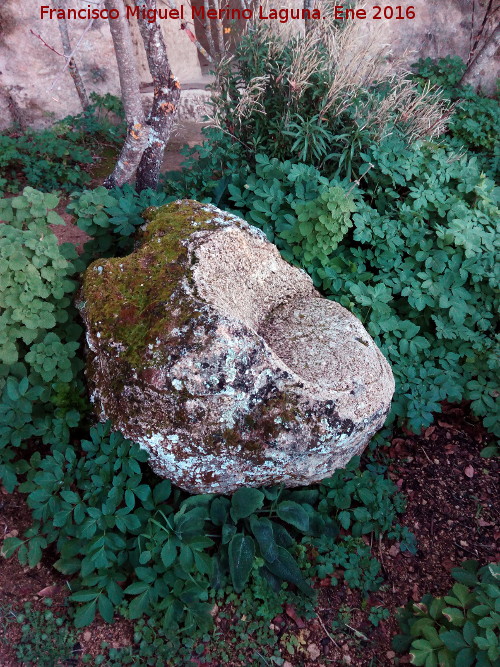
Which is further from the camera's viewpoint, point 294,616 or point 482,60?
point 482,60

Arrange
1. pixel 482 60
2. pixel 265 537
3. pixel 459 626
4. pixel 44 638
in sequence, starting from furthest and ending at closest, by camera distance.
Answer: pixel 482 60
pixel 265 537
pixel 44 638
pixel 459 626

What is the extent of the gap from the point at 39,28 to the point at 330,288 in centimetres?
564

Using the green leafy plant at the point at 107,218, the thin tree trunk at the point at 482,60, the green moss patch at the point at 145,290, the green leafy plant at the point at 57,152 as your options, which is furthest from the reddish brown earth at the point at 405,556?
the thin tree trunk at the point at 482,60

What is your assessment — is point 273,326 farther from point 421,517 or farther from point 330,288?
point 421,517

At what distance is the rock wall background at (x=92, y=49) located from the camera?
6336 mm

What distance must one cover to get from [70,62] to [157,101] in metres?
3.21

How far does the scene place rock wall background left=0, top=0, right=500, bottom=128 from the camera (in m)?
6.34

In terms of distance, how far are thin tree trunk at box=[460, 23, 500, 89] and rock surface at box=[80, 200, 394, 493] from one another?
4921 millimetres

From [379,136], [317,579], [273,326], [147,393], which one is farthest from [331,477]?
[379,136]

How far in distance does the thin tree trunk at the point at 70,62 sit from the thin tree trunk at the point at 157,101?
2793mm

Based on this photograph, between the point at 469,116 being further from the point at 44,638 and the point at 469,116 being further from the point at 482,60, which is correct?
the point at 44,638

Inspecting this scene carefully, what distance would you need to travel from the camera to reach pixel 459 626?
84.4 inches

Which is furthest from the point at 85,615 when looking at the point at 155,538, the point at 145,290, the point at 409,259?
the point at 409,259

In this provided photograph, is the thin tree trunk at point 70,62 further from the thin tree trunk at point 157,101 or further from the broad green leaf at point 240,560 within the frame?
the broad green leaf at point 240,560
